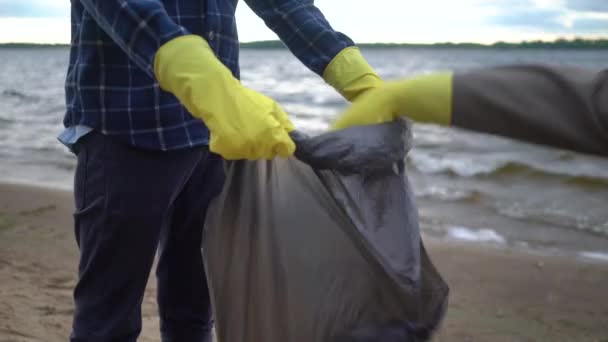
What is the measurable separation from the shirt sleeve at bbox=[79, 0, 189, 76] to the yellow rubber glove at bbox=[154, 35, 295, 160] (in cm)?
3

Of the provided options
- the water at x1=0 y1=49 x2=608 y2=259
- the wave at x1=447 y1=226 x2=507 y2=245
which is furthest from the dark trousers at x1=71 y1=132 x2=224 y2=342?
the wave at x1=447 y1=226 x2=507 y2=245

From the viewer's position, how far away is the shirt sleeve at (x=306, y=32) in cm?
186

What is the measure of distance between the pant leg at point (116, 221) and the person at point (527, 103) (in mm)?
666

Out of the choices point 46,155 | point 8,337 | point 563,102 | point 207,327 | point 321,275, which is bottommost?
point 46,155

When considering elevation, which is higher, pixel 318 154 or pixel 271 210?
pixel 318 154

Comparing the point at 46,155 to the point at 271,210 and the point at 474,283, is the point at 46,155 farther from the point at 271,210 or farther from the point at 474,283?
the point at 271,210

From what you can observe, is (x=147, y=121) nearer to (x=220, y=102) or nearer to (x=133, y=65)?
(x=133, y=65)

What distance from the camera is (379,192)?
1576 millimetres

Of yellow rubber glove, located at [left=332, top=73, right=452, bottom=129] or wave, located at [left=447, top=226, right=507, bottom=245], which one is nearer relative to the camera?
yellow rubber glove, located at [left=332, top=73, right=452, bottom=129]

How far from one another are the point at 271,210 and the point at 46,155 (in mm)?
6551

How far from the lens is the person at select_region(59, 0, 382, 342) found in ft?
4.57

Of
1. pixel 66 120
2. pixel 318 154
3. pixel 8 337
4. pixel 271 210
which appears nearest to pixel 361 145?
pixel 318 154

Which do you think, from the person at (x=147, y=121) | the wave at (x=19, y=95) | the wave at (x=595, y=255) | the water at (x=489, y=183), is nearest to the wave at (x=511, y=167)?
the water at (x=489, y=183)

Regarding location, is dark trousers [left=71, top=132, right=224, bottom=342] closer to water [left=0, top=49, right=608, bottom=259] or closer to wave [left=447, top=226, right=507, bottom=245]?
water [left=0, top=49, right=608, bottom=259]
